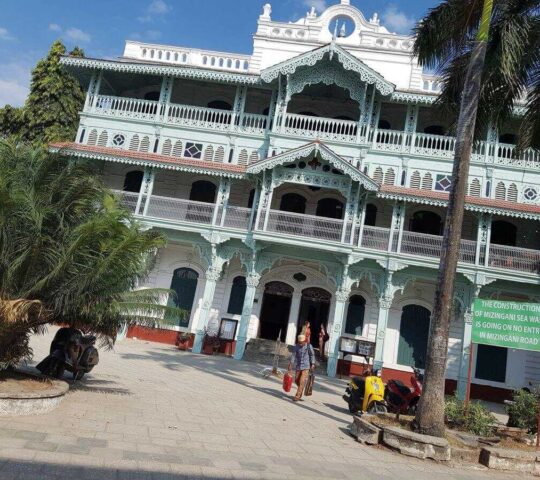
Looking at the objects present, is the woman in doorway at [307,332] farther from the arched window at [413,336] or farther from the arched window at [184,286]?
the arched window at [184,286]

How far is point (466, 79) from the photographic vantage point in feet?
29.5

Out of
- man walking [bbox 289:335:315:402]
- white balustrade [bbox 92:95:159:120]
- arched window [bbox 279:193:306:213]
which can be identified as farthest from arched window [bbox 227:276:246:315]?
man walking [bbox 289:335:315:402]

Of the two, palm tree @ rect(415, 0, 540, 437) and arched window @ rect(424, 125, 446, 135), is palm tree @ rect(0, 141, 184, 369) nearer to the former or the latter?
palm tree @ rect(415, 0, 540, 437)

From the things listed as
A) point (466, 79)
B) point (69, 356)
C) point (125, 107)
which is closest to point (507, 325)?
point (466, 79)

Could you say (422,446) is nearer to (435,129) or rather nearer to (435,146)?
(435,146)

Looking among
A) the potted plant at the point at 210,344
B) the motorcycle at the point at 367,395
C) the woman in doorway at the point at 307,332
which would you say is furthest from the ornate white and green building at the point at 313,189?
the motorcycle at the point at 367,395

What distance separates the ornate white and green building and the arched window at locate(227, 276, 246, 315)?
0.06 m

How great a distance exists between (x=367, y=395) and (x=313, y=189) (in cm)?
1235

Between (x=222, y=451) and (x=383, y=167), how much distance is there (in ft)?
53.5

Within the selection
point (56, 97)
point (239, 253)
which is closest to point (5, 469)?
point (239, 253)

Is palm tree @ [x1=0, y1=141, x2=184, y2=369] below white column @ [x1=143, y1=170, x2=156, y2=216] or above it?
below

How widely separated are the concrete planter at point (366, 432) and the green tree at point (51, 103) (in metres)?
22.3

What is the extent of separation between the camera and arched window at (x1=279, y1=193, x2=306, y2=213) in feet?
67.7

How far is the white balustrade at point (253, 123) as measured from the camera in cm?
2062
